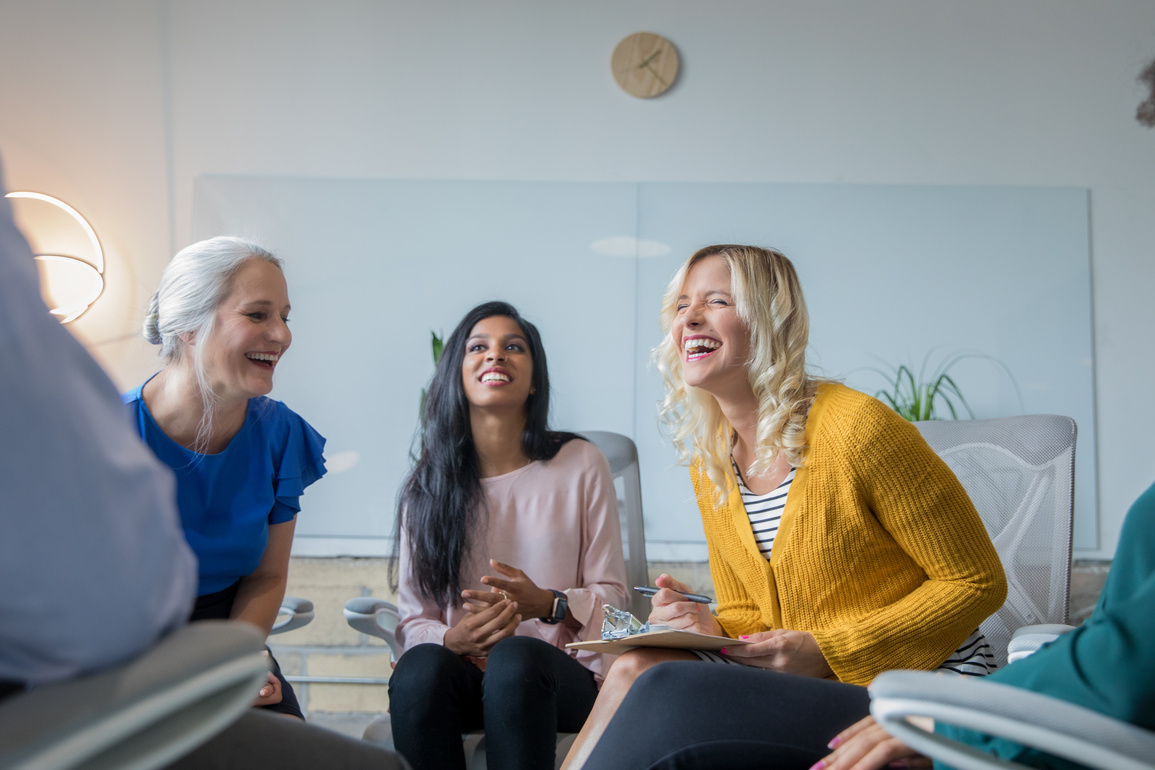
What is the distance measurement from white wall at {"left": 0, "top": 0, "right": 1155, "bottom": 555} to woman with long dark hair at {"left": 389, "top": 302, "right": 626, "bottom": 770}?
1291mm

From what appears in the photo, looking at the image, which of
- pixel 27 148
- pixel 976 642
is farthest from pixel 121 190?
pixel 976 642

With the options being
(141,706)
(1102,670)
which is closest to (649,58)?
(1102,670)

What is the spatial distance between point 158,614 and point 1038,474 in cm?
177

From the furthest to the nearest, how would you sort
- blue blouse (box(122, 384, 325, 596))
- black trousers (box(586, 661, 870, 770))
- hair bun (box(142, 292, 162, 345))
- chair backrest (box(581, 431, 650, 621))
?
chair backrest (box(581, 431, 650, 621))
hair bun (box(142, 292, 162, 345))
blue blouse (box(122, 384, 325, 596))
black trousers (box(586, 661, 870, 770))

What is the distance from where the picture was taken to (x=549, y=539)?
198 cm

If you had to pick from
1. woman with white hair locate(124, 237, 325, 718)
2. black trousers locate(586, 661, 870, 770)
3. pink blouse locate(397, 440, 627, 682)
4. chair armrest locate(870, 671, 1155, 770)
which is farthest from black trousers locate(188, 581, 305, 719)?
chair armrest locate(870, 671, 1155, 770)

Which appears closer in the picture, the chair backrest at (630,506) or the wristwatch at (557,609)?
the wristwatch at (557,609)

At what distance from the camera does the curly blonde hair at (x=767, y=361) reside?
59.2 inches

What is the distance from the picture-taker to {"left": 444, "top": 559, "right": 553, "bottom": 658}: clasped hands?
5.58 ft

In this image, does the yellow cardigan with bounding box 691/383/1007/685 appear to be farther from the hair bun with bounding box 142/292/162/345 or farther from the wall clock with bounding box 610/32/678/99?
the wall clock with bounding box 610/32/678/99

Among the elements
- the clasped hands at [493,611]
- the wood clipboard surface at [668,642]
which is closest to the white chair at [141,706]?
the wood clipboard surface at [668,642]

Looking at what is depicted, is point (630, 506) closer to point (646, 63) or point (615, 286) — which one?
point (615, 286)

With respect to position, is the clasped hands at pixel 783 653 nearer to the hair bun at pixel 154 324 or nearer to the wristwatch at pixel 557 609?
the wristwatch at pixel 557 609

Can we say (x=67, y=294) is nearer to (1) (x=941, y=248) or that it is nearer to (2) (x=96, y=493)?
(2) (x=96, y=493)
